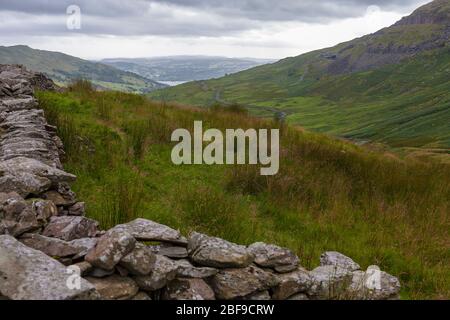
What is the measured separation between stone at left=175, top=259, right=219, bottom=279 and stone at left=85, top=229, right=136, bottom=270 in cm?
56

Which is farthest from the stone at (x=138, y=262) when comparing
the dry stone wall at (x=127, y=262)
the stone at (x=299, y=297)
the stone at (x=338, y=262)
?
the stone at (x=338, y=262)

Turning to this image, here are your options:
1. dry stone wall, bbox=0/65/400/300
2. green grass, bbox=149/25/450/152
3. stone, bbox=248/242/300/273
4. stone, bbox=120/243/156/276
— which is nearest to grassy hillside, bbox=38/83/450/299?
dry stone wall, bbox=0/65/400/300

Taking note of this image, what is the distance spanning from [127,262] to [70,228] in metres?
1.24

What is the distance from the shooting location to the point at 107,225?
5.71 metres

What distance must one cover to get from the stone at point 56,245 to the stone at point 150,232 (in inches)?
14.9

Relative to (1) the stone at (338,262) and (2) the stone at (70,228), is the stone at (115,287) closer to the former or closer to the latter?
(2) the stone at (70,228)

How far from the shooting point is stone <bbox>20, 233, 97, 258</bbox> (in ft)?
12.6

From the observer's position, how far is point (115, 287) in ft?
11.3

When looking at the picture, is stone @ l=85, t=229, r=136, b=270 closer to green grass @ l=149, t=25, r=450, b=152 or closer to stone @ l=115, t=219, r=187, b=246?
stone @ l=115, t=219, r=187, b=246

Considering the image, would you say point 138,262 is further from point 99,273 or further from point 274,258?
point 274,258

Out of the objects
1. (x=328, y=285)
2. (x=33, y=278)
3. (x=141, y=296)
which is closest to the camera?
(x=33, y=278)

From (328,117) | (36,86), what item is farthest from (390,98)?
(36,86)

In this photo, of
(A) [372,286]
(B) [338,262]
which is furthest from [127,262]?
(B) [338,262]
